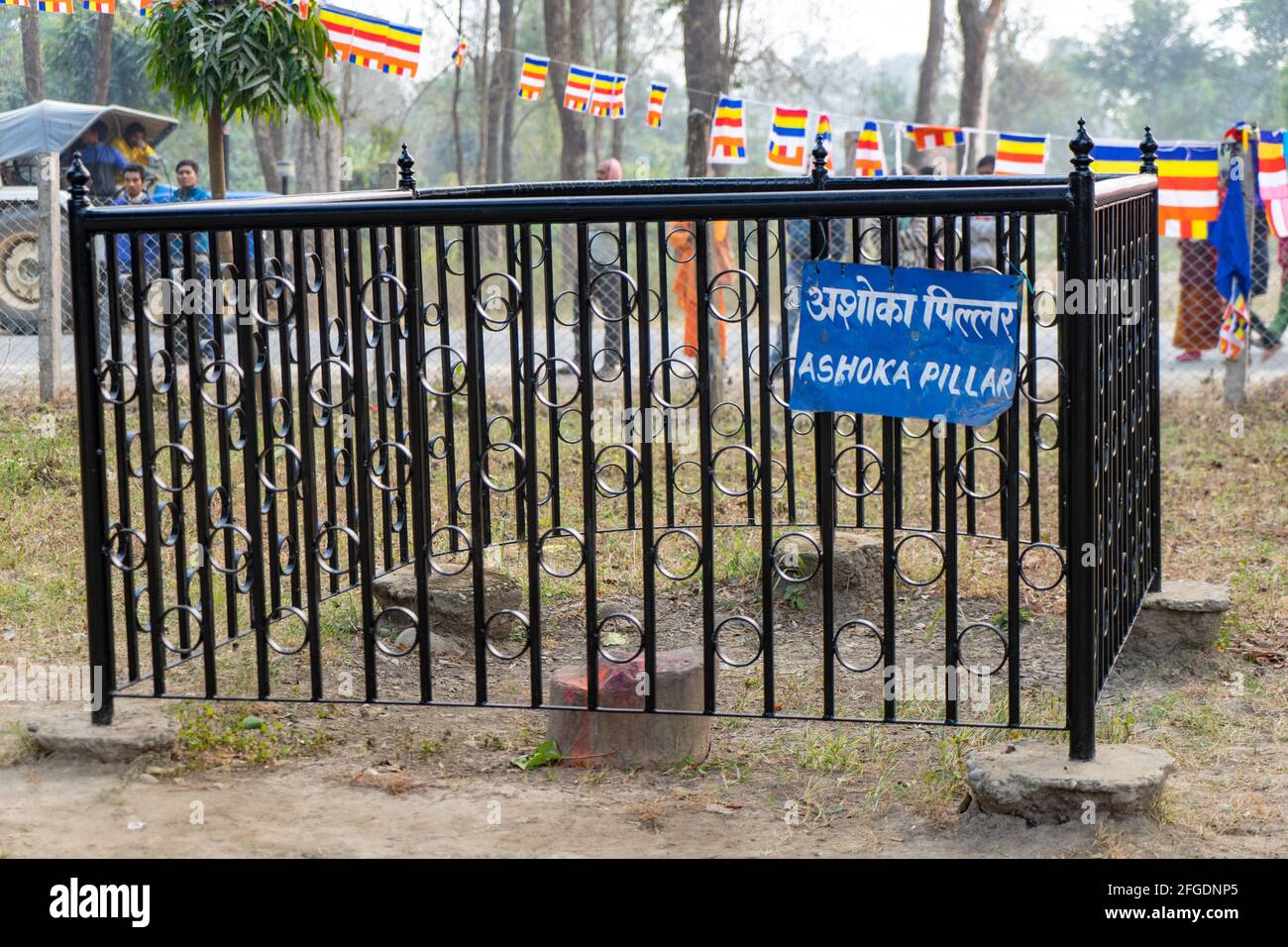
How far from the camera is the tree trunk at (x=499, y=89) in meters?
24.7

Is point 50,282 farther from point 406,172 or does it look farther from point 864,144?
point 864,144

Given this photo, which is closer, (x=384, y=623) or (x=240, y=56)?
(x=384, y=623)

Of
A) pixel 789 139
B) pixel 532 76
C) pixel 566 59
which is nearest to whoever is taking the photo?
pixel 789 139

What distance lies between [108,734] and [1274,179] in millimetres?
9484

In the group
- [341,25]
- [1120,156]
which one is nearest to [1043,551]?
[1120,156]

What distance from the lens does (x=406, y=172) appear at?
568 centimetres

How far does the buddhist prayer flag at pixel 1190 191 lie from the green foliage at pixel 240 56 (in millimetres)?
5773

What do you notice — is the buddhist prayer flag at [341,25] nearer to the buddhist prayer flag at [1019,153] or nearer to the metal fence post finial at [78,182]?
the buddhist prayer flag at [1019,153]

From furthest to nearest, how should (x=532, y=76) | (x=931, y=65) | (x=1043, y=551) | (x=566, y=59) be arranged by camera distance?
(x=931, y=65) < (x=566, y=59) < (x=532, y=76) < (x=1043, y=551)

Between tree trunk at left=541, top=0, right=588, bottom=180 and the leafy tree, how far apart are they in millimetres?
6644

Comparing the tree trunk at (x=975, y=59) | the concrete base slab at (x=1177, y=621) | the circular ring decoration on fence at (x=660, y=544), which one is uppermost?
the tree trunk at (x=975, y=59)

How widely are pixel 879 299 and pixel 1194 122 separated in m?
53.7

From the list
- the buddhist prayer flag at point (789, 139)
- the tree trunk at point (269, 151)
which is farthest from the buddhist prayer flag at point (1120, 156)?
the tree trunk at point (269, 151)
